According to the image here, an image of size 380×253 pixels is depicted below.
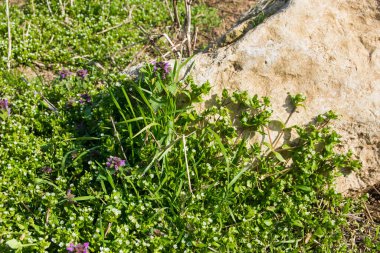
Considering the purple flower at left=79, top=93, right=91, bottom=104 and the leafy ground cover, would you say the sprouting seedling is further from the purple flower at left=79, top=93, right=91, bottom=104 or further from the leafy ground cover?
the purple flower at left=79, top=93, right=91, bottom=104

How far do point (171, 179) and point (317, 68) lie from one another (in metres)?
1.82

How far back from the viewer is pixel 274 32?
16.0 feet

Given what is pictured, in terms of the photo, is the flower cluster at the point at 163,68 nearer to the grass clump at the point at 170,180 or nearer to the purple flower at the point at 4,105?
the grass clump at the point at 170,180

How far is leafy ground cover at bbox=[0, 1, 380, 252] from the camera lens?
3979 mm

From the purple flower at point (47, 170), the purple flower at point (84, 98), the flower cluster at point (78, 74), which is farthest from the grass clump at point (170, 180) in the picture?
the flower cluster at point (78, 74)

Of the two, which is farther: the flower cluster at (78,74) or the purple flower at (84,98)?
the flower cluster at (78,74)

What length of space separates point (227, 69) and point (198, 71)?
292 mm

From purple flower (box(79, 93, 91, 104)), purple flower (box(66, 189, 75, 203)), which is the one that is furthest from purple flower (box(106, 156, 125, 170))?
purple flower (box(79, 93, 91, 104))

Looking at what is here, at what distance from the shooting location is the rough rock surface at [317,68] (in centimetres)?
461

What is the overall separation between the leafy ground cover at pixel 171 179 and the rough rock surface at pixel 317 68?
181mm

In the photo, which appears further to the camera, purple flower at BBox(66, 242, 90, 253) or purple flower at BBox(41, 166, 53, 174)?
purple flower at BBox(41, 166, 53, 174)

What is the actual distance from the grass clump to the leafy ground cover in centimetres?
1

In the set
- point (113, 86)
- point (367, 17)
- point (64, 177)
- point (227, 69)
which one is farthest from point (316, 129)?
point (64, 177)

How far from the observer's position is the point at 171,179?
4.29 metres
